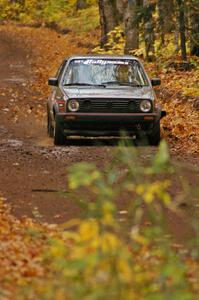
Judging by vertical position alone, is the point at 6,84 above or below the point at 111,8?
below

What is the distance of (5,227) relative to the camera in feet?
30.1

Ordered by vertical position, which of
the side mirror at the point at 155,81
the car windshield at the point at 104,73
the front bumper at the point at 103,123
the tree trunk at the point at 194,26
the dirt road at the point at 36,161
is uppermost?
the tree trunk at the point at 194,26

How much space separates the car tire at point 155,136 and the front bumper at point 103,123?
76 millimetres

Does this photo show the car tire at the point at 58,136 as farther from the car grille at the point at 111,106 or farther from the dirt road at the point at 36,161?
the car grille at the point at 111,106

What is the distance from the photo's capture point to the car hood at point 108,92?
598 inches

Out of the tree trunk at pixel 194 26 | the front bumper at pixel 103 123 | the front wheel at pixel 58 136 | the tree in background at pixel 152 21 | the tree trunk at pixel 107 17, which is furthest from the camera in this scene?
the tree trunk at pixel 107 17

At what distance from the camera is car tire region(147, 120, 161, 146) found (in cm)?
1527

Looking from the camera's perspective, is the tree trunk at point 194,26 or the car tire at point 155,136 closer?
the car tire at point 155,136

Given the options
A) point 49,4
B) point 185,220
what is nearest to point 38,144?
point 185,220

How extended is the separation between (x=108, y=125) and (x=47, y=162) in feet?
6.80

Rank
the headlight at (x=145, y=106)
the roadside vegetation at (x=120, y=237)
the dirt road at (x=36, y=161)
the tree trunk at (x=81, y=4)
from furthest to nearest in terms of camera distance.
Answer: the tree trunk at (x=81, y=4) < the headlight at (x=145, y=106) < the dirt road at (x=36, y=161) < the roadside vegetation at (x=120, y=237)

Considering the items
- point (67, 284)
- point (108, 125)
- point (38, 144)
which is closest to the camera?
point (67, 284)

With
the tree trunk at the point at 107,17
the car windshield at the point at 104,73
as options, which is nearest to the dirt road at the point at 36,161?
the car windshield at the point at 104,73

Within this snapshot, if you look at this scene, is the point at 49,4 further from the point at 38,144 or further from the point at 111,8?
the point at 38,144
